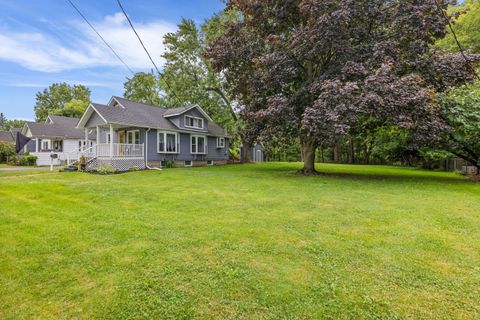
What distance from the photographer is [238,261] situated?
3328 millimetres

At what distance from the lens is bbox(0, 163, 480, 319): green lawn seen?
96.3 inches

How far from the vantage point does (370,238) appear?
414 cm

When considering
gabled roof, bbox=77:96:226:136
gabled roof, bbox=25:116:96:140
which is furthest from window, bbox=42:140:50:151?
gabled roof, bbox=77:96:226:136

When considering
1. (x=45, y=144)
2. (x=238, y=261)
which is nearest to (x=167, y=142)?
(x=45, y=144)

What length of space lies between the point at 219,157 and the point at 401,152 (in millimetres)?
15500

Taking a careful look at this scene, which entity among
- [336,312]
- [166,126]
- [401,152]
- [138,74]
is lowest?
[336,312]

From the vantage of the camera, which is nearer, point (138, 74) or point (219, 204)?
point (219, 204)

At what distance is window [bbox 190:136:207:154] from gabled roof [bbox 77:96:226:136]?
177 centimetres

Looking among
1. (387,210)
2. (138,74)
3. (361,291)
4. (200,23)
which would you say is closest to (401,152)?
(387,210)

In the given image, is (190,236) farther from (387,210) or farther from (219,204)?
(387,210)

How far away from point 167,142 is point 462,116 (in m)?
16.4

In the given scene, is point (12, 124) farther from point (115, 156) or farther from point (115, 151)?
point (115, 156)

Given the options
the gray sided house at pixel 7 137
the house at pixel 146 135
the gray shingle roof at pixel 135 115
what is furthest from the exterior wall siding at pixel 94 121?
the gray sided house at pixel 7 137

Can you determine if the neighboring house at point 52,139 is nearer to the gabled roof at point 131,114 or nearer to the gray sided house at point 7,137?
the gabled roof at point 131,114
